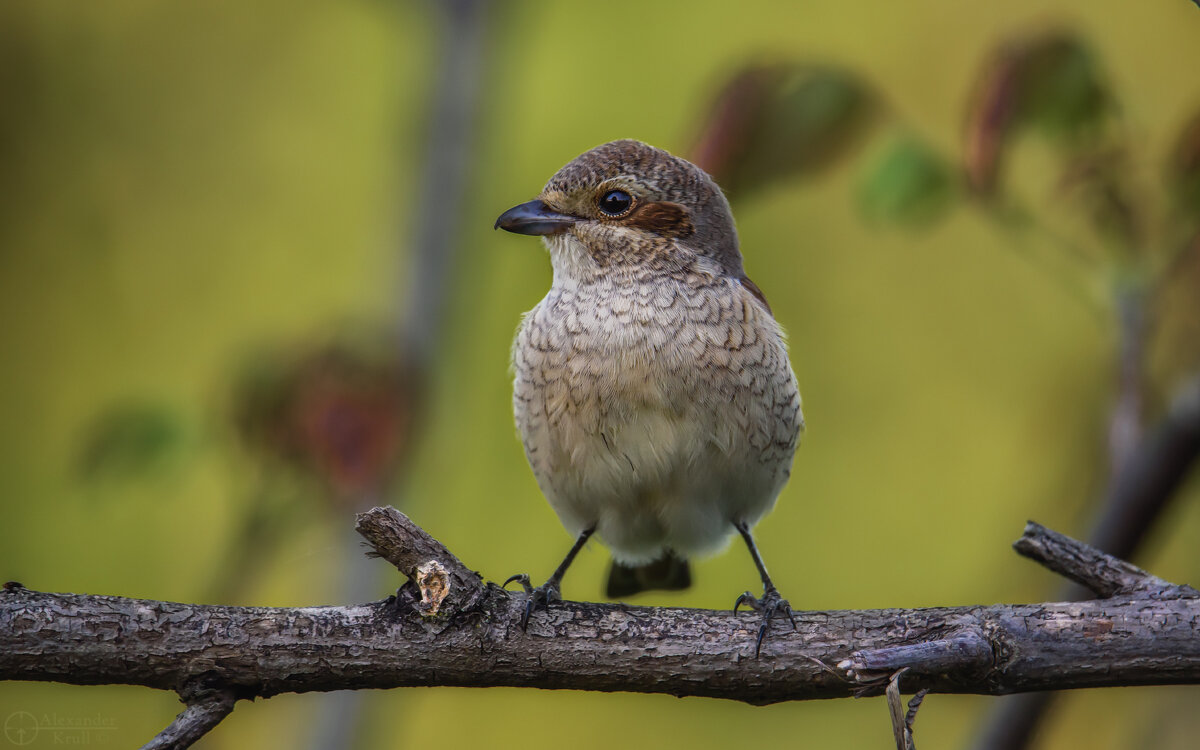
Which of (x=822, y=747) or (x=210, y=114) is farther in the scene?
(x=210, y=114)

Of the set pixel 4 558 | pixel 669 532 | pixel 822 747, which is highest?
pixel 669 532

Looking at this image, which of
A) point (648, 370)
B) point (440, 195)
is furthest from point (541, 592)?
point (440, 195)

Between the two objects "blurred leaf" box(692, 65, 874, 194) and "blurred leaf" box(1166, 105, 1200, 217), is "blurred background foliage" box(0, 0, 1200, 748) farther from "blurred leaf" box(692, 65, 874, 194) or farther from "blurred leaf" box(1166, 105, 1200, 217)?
"blurred leaf" box(692, 65, 874, 194)

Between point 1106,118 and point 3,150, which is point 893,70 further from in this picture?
point 3,150

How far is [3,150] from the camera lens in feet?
20.1

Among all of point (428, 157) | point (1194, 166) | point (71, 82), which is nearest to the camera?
point (1194, 166)

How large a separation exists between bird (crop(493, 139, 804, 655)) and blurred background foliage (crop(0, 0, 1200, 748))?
0.43 metres

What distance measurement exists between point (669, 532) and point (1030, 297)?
3171 millimetres

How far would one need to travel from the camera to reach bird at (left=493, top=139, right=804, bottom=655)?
3246mm

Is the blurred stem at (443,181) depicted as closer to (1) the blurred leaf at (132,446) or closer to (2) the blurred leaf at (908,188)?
(1) the blurred leaf at (132,446)

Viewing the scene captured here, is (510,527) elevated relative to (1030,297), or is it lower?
lower

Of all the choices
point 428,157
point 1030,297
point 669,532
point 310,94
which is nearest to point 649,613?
point 669,532

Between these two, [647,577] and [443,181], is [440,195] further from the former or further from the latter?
[647,577]

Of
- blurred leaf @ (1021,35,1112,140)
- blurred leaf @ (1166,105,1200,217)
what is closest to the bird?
blurred leaf @ (1021,35,1112,140)
